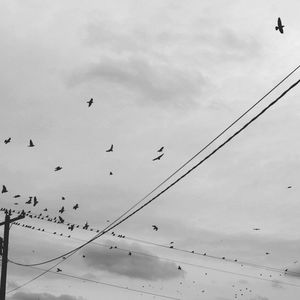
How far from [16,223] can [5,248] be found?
1358 mm

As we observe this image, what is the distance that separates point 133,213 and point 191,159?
15.4ft

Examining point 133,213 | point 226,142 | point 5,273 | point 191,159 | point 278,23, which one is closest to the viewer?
point 278,23

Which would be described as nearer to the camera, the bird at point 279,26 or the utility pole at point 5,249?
the bird at point 279,26

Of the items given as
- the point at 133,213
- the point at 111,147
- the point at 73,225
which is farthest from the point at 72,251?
the point at 133,213

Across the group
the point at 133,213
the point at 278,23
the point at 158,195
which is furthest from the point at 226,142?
the point at 133,213

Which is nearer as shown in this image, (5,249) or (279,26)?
(279,26)

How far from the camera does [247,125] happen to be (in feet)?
36.3

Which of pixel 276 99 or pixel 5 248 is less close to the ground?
pixel 5 248

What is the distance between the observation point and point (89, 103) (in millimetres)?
20516

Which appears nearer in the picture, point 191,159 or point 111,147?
point 191,159

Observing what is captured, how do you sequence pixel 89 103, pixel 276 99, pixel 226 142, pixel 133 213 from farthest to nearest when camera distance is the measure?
1. pixel 89 103
2. pixel 133 213
3. pixel 226 142
4. pixel 276 99

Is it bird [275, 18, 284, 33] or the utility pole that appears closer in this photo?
bird [275, 18, 284, 33]

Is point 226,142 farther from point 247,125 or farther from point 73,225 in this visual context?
point 73,225

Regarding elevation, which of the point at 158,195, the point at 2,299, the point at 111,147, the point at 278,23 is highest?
the point at 111,147
